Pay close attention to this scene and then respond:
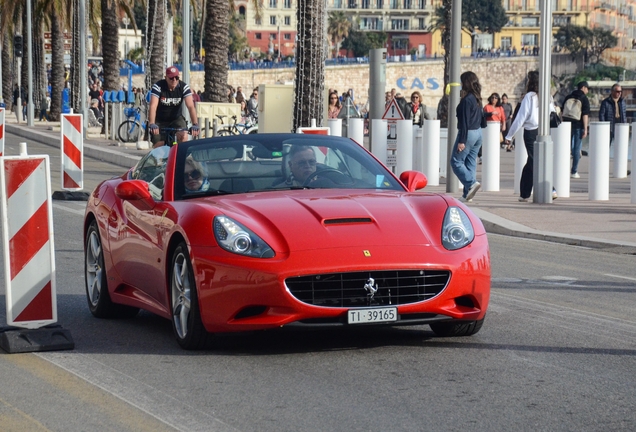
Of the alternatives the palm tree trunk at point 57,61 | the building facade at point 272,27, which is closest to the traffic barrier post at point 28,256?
the palm tree trunk at point 57,61

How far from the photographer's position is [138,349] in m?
7.56

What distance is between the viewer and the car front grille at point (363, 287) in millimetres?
7004

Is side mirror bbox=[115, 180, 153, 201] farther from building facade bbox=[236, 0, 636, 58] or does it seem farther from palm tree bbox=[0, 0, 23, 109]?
building facade bbox=[236, 0, 636, 58]

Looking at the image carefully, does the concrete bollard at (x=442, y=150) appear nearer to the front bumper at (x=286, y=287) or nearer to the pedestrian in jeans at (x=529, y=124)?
the pedestrian in jeans at (x=529, y=124)

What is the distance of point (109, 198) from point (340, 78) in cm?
13273

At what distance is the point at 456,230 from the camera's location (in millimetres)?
7426

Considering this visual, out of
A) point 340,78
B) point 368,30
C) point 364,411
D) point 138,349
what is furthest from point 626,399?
point 368,30

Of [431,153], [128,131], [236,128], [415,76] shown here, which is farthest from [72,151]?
[415,76]

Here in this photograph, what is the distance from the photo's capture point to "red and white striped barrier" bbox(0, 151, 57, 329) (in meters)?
7.46

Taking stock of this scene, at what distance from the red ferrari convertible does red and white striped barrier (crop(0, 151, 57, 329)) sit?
641 mm

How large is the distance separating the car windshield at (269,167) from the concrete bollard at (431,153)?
1426 cm

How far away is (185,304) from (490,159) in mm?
14250

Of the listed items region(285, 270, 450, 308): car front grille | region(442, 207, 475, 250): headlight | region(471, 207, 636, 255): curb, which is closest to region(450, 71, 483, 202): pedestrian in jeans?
region(471, 207, 636, 255): curb

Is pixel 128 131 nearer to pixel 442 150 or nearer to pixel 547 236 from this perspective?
pixel 442 150
